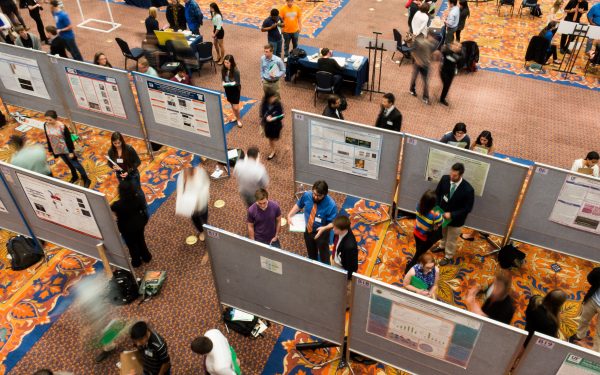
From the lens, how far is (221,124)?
6945mm

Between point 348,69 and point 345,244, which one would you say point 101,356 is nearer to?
point 345,244

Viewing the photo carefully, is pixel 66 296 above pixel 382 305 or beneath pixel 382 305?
beneath

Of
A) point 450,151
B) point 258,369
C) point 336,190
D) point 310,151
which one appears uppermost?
point 450,151

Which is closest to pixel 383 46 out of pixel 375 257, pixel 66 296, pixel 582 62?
pixel 375 257

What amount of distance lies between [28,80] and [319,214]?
19.7ft

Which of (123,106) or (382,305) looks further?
(123,106)

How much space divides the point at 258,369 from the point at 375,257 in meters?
2.20

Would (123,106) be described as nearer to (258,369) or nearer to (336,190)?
(336,190)

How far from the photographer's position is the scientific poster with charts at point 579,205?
523 centimetres

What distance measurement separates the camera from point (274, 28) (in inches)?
403

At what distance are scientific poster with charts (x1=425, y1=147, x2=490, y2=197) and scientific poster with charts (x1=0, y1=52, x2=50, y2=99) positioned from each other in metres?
6.52

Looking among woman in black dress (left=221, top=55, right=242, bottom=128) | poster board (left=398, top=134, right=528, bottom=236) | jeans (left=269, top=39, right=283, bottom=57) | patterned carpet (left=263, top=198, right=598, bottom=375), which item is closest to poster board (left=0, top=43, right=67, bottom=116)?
woman in black dress (left=221, top=55, right=242, bottom=128)

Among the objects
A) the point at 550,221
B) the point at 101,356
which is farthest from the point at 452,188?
the point at 101,356

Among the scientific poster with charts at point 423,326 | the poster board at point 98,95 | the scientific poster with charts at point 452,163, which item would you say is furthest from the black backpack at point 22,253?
the scientific poster with charts at point 452,163
